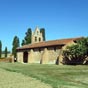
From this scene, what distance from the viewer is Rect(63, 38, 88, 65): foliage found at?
44.5 meters

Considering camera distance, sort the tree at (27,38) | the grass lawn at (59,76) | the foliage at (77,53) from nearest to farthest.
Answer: the grass lawn at (59,76) → the foliage at (77,53) → the tree at (27,38)

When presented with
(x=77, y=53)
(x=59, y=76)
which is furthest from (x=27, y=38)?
(x=59, y=76)

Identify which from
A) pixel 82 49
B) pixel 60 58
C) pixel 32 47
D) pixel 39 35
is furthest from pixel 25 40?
pixel 82 49

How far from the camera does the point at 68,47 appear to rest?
47.7 m

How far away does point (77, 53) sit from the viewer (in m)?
45.6

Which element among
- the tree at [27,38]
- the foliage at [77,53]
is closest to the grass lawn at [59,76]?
the foliage at [77,53]

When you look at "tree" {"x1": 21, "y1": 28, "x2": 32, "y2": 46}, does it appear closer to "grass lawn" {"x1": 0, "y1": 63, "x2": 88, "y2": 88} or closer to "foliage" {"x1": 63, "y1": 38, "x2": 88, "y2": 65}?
"foliage" {"x1": 63, "y1": 38, "x2": 88, "y2": 65}

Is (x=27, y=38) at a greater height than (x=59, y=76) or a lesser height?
greater

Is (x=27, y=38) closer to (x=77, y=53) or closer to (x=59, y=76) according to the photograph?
(x=77, y=53)

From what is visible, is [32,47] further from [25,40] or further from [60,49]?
[25,40]

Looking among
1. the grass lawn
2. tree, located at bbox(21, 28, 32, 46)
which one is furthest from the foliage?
tree, located at bbox(21, 28, 32, 46)

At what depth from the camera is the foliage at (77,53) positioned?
4450 centimetres

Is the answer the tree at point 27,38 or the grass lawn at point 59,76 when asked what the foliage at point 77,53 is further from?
the tree at point 27,38

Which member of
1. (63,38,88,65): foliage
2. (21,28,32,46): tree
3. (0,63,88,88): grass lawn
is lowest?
(0,63,88,88): grass lawn
